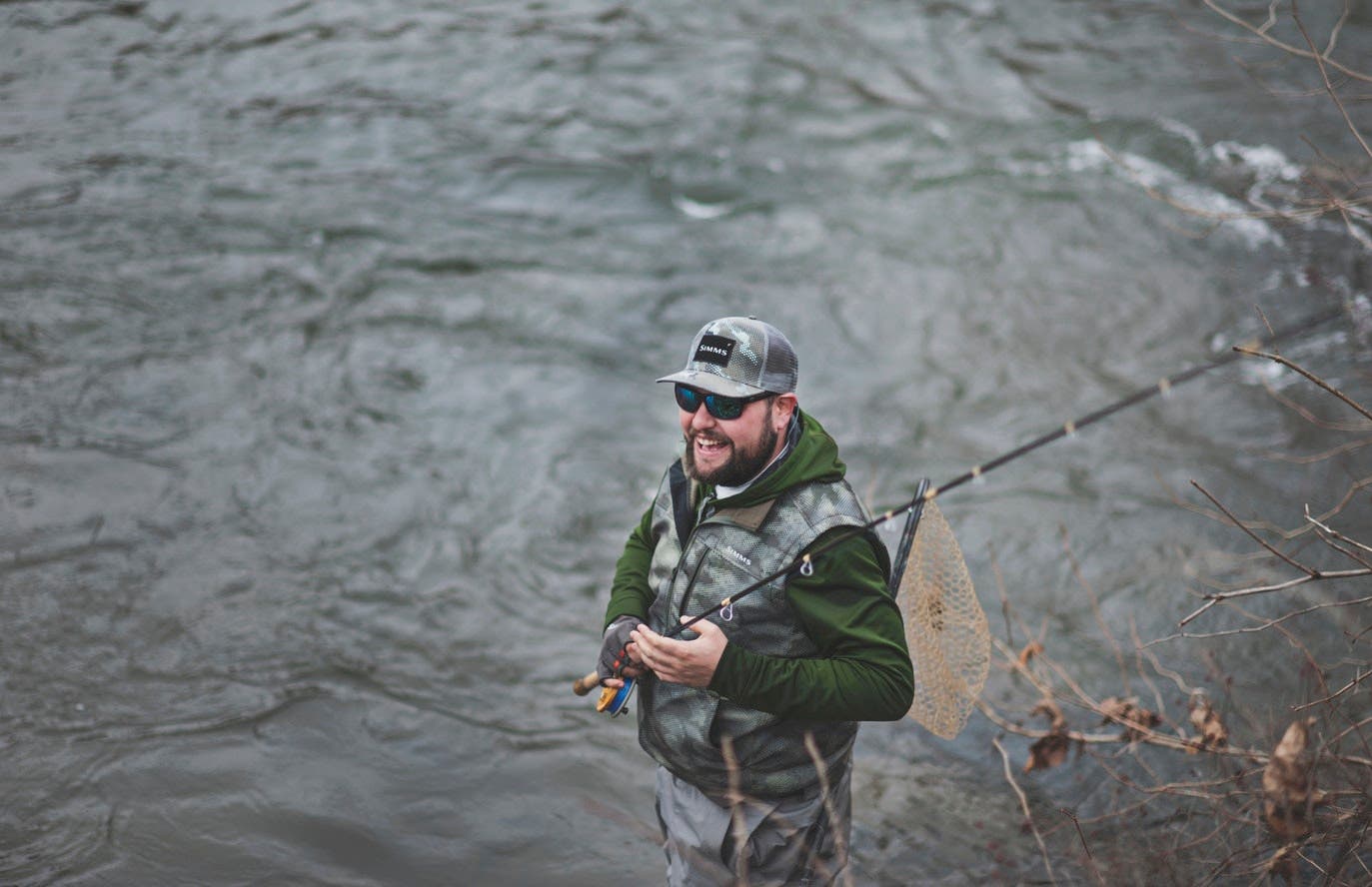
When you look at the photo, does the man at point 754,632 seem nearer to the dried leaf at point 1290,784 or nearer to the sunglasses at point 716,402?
the sunglasses at point 716,402

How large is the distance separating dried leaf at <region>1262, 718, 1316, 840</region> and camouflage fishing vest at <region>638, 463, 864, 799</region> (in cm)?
123

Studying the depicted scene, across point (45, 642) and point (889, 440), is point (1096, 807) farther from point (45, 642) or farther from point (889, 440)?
point (45, 642)

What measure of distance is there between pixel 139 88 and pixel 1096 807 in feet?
31.0

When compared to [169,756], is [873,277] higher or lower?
lower

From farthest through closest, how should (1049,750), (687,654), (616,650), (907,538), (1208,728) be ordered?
1. (1049,750)
2. (1208,728)
3. (907,538)
4. (616,650)
5. (687,654)

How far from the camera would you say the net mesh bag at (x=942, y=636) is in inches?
138

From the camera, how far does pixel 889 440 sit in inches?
310

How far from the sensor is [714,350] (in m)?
3.13

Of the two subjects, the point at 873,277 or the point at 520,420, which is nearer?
the point at 520,420

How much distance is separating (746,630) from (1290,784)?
1632 mm

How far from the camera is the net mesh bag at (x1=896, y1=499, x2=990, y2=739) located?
351cm

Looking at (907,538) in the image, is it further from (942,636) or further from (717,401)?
(717,401)

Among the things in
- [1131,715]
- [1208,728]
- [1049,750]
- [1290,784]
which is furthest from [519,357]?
[1290,784]

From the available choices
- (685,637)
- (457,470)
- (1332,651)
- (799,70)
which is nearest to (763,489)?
(685,637)
